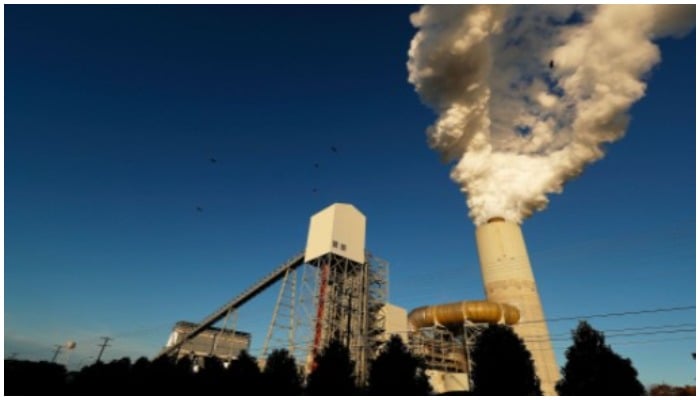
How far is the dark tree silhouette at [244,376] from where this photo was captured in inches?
969

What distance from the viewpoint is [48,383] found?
2686cm

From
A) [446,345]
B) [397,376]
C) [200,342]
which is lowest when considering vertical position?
[397,376]

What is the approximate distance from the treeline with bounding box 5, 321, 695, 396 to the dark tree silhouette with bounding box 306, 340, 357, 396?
2.0 inches

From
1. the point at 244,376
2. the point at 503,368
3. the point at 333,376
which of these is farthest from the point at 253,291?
the point at 503,368

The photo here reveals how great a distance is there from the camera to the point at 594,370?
18.3m

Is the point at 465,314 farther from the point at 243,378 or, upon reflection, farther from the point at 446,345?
the point at 243,378

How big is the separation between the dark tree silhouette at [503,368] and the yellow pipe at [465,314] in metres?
22.0

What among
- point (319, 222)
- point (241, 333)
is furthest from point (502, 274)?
point (241, 333)

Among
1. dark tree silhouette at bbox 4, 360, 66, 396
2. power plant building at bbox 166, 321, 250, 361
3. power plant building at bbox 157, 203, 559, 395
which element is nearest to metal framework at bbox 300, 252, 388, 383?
power plant building at bbox 157, 203, 559, 395

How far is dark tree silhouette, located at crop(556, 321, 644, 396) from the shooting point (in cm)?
1736

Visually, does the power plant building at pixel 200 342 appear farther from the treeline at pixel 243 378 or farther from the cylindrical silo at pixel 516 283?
the cylindrical silo at pixel 516 283

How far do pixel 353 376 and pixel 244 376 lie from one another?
7752mm

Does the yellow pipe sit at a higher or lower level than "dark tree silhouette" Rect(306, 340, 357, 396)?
higher

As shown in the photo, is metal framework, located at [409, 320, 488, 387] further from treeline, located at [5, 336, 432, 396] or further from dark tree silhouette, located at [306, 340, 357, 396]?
dark tree silhouette, located at [306, 340, 357, 396]
